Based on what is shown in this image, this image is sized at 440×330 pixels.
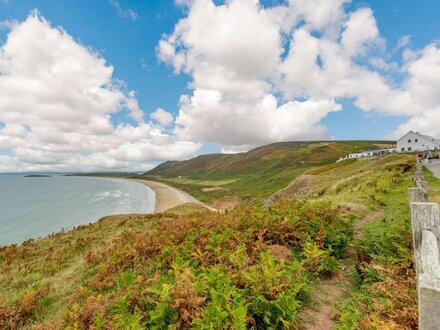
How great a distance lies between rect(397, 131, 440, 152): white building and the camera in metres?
88.0

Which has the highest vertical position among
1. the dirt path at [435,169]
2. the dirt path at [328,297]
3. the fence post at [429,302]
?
the dirt path at [435,169]

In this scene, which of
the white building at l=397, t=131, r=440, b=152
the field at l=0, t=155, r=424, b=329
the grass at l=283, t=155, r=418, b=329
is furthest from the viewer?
the white building at l=397, t=131, r=440, b=152

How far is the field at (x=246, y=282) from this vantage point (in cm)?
484

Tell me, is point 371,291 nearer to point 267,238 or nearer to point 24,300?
point 267,238

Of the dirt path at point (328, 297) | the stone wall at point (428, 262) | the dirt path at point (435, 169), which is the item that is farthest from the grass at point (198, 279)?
the dirt path at point (435, 169)

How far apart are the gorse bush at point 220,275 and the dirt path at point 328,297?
0.83 ft

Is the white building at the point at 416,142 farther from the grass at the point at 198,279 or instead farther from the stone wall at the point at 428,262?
the stone wall at the point at 428,262

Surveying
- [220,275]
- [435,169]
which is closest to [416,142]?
[435,169]

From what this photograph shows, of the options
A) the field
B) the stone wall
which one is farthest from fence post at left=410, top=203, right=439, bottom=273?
the field


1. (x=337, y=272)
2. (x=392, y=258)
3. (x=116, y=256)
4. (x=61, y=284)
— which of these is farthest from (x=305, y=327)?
(x=61, y=284)

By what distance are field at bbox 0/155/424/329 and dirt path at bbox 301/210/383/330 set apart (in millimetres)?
24

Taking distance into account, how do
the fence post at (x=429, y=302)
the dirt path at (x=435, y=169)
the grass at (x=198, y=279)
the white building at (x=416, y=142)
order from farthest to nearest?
1. the white building at (x=416, y=142)
2. the dirt path at (x=435, y=169)
3. the grass at (x=198, y=279)
4. the fence post at (x=429, y=302)

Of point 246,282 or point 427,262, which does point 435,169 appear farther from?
point 246,282

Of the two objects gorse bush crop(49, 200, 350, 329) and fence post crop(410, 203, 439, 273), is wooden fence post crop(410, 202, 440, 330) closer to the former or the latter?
fence post crop(410, 203, 439, 273)
